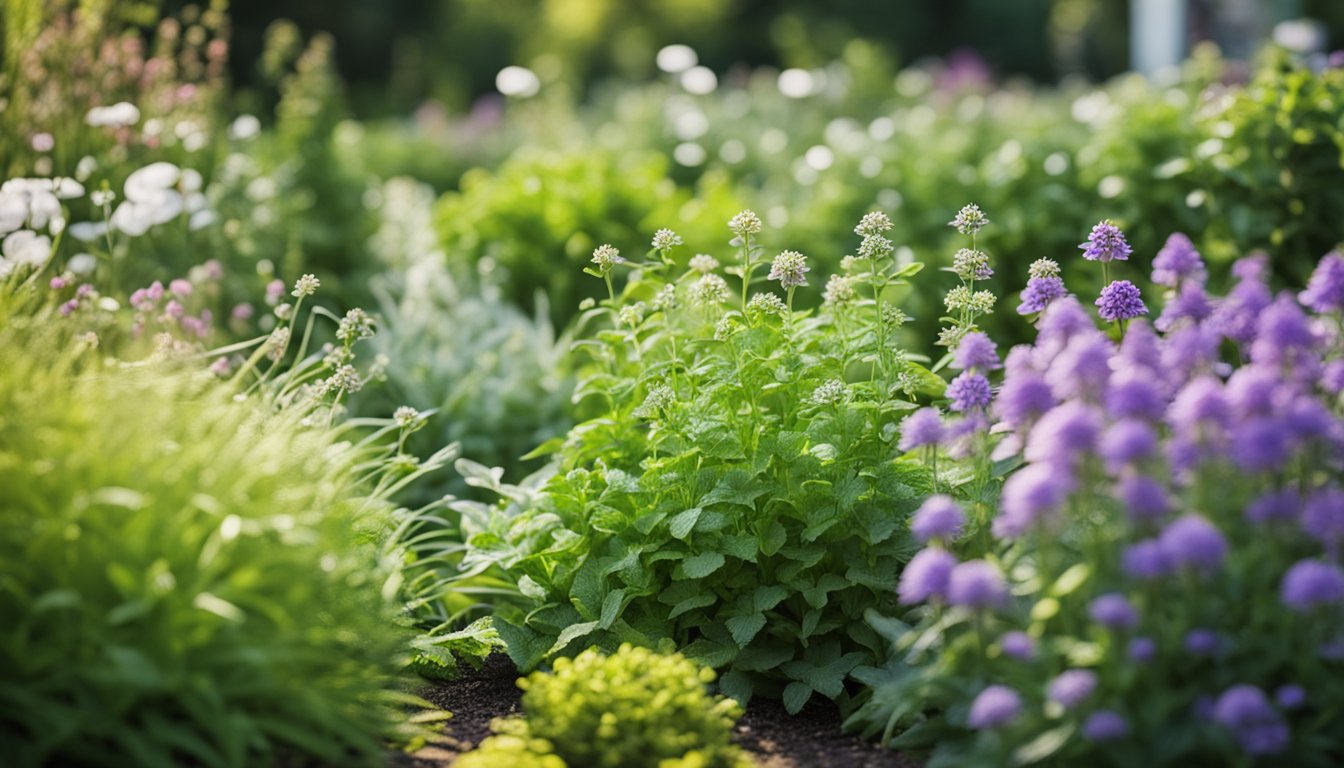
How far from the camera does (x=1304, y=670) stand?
6.73 feet

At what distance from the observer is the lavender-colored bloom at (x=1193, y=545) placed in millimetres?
1885

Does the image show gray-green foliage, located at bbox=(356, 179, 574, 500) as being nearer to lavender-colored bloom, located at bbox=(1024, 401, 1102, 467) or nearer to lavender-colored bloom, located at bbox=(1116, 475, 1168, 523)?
lavender-colored bloom, located at bbox=(1024, 401, 1102, 467)

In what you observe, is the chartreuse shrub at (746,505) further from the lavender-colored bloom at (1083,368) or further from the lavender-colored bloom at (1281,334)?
the lavender-colored bloom at (1281,334)

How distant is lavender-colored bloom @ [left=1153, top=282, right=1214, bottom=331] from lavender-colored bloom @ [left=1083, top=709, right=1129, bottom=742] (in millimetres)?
846

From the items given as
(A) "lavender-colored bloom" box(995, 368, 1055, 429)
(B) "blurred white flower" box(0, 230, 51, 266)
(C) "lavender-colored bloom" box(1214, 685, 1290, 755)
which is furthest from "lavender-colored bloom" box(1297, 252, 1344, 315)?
(B) "blurred white flower" box(0, 230, 51, 266)

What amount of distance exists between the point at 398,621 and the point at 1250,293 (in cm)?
196

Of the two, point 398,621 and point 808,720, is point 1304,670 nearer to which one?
point 808,720

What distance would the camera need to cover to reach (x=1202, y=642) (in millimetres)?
1971

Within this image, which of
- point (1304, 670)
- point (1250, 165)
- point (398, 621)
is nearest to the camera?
point (1304, 670)

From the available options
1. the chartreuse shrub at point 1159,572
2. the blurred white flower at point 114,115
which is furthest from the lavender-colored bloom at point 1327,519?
the blurred white flower at point 114,115

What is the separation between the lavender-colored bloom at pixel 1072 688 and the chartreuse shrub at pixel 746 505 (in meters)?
0.76

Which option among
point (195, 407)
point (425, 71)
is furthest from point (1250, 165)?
point (425, 71)

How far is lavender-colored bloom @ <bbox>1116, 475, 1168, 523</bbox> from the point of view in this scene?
1.94 m

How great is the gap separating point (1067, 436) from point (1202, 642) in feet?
1.33
